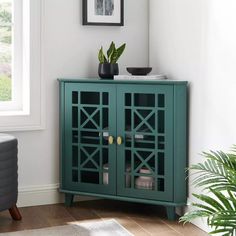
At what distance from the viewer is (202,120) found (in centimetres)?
318

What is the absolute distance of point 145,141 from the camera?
3.39 m

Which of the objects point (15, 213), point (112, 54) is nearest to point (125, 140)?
point (112, 54)

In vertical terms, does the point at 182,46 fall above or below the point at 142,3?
below

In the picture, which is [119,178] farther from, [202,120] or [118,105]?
[202,120]

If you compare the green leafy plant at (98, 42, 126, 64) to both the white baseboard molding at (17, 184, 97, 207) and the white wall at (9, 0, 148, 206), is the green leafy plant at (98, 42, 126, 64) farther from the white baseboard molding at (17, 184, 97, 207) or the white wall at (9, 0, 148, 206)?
the white baseboard molding at (17, 184, 97, 207)

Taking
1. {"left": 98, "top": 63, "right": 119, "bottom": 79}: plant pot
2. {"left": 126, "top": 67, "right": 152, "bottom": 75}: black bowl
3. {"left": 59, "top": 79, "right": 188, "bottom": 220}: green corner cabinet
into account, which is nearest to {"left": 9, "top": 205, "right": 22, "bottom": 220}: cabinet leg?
{"left": 59, "top": 79, "right": 188, "bottom": 220}: green corner cabinet

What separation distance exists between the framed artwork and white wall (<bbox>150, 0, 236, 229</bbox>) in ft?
0.98

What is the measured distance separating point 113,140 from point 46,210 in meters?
0.68

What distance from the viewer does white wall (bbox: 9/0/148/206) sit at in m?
3.65

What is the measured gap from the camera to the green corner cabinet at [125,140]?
3.31 metres

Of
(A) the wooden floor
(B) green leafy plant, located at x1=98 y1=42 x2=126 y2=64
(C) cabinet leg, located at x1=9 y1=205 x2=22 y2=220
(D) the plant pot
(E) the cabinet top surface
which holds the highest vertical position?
(B) green leafy plant, located at x1=98 y1=42 x2=126 y2=64

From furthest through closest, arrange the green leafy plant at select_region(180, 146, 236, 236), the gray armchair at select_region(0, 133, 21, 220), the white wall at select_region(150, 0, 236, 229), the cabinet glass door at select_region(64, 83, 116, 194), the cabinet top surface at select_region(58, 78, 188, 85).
A: the cabinet glass door at select_region(64, 83, 116, 194)
the cabinet top surface at select_region(58, 78, 188, 85)
the gray armchair at select_region(0, 133, 21, 220)
the white wall at select_region(150, 0, 236, 229)
the green leafy plant at select_region(180, 146, 236, 236)

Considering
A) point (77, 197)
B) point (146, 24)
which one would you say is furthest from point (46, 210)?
point (146, 24)

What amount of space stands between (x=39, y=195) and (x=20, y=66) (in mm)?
918
